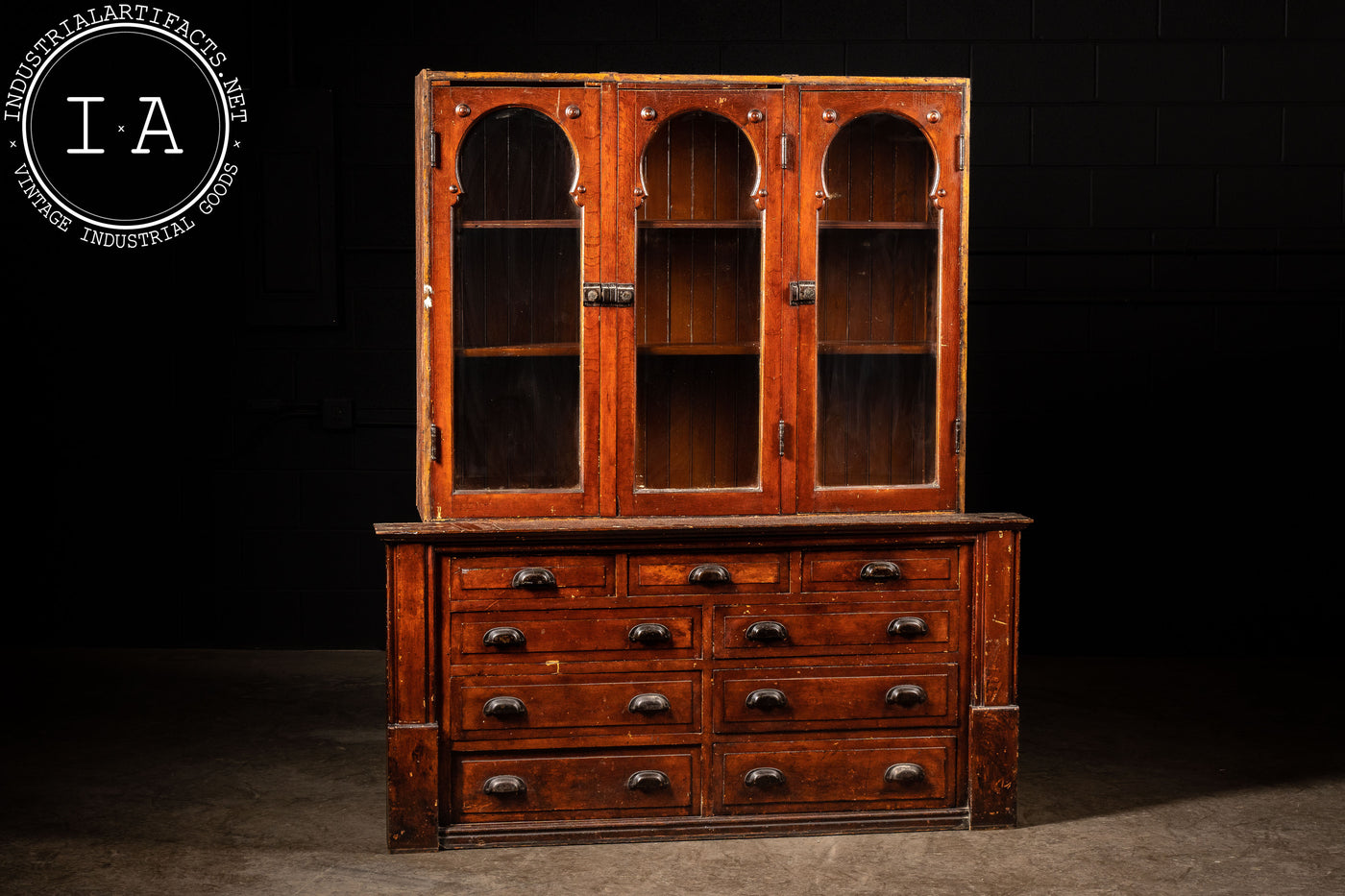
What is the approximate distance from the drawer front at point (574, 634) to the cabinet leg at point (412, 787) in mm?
198

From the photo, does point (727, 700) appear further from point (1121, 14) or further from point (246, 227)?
point (1121, 14)

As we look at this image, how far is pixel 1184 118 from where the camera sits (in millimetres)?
4695

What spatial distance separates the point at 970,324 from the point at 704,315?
1916 mm

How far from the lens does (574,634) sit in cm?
296

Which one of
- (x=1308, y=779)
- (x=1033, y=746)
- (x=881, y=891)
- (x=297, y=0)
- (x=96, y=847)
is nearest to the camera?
(x=881, y=891)

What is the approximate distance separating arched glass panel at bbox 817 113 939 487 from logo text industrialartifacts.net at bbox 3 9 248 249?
257 cm

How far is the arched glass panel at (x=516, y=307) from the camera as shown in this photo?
9.76 feet

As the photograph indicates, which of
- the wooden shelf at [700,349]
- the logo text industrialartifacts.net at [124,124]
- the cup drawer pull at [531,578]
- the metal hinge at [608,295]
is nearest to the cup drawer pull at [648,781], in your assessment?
the cup drawer pull at [531,578]

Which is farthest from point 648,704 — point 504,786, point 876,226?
point 876,226

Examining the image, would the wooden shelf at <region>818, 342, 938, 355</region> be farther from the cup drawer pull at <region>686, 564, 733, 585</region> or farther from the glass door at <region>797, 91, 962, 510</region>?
the cup drawer pull at <region>686, 564, 733, 585</region>

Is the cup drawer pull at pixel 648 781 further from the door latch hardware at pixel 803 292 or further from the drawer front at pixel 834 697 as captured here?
the door latch hardware at pixel 803 292

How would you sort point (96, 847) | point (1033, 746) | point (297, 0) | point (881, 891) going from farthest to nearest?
1. point (297, 0)
2. point (1033, 746)
3. point (96, 847)
4. point (881, 891)

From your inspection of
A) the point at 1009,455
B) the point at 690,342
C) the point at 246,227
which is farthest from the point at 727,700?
the point at 246,227

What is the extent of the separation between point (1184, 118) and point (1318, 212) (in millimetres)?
608
